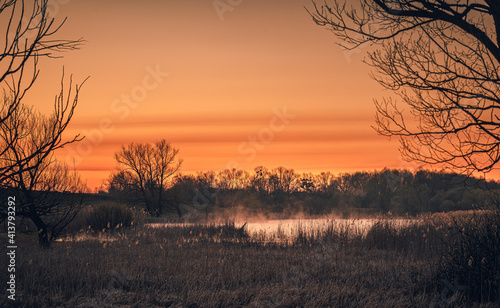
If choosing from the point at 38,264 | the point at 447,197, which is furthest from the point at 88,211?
the point at 447,197

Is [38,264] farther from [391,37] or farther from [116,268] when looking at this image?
[391,37]

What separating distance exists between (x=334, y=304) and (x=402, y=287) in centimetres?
222

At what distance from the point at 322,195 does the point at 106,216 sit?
54812mm

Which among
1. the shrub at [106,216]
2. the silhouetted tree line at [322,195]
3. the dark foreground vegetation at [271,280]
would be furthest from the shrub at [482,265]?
the silhouetted tree line at [322,195]

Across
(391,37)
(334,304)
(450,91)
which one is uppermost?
(391,37)

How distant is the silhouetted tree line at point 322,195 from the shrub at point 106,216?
68.2 feet

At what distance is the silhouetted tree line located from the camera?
5400 cm

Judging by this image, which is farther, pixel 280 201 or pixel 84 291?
pixel 280 201

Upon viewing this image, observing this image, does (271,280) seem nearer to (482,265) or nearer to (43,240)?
(482,265)

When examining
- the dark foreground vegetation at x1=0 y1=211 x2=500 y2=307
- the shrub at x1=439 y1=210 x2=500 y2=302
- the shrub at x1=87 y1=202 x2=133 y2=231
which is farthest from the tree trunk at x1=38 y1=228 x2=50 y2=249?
the shrub at x1=439 y1=210 x2=500 y2=302

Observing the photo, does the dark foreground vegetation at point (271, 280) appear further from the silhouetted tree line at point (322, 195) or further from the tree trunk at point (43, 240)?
the silhouetted tree line at point (322, 195)

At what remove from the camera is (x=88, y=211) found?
2664 centimetres

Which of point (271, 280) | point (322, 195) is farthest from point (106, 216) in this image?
point (322, 195)

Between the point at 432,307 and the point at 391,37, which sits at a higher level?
the point at 391,37
